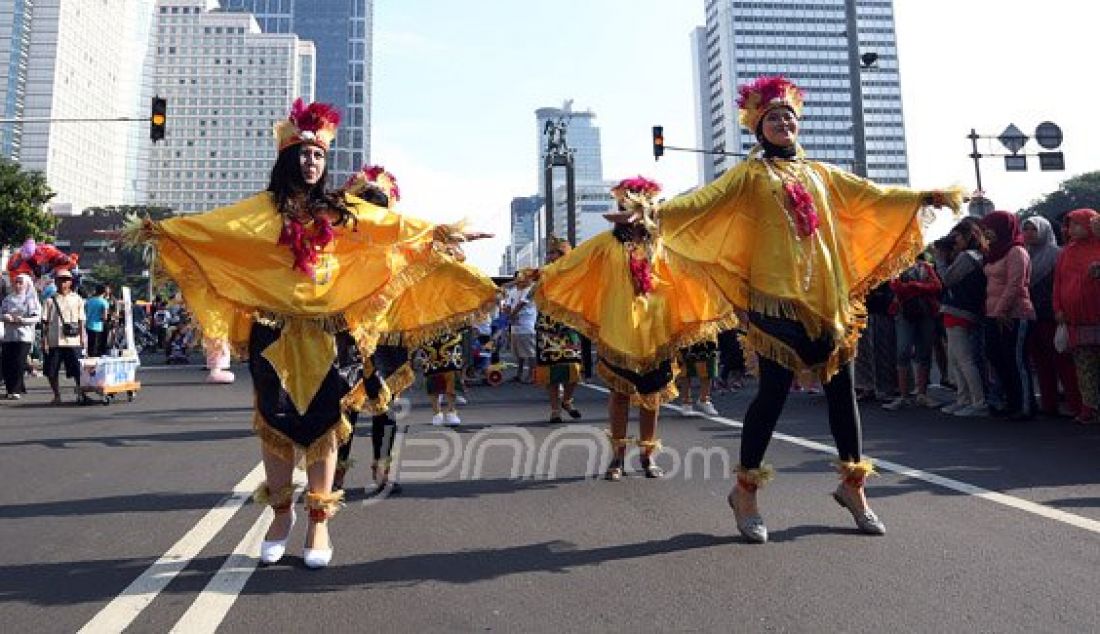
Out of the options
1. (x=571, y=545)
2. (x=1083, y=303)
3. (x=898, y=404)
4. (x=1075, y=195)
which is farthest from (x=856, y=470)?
(x=1075, y=195)

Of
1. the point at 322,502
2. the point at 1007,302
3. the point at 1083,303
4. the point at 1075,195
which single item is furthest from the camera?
the point at 1075,195

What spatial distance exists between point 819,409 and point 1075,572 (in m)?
5.85

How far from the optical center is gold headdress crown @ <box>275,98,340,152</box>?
11.9ft

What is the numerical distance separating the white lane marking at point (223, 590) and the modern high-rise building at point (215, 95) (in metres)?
151

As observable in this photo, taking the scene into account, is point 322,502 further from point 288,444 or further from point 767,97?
point 767,97

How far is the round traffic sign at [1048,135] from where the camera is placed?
22.8m

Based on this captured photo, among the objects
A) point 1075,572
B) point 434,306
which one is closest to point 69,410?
point 434,306

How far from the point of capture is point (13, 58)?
3907 inches

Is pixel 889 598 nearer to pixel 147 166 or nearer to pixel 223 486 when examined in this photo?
pixel 223 486

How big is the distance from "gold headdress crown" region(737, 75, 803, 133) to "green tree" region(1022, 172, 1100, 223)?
218 feet

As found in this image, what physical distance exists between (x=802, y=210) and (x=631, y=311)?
1.72m

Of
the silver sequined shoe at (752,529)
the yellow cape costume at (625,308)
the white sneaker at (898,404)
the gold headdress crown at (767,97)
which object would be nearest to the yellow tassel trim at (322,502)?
the silver sequined shoe at (752,529)

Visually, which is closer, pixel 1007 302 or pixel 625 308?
pixel 625 308

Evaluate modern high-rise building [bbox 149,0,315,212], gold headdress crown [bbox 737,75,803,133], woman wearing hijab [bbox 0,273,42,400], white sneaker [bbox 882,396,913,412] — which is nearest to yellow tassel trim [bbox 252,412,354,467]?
gold headdress crown [bbox 737,75,803,133]
